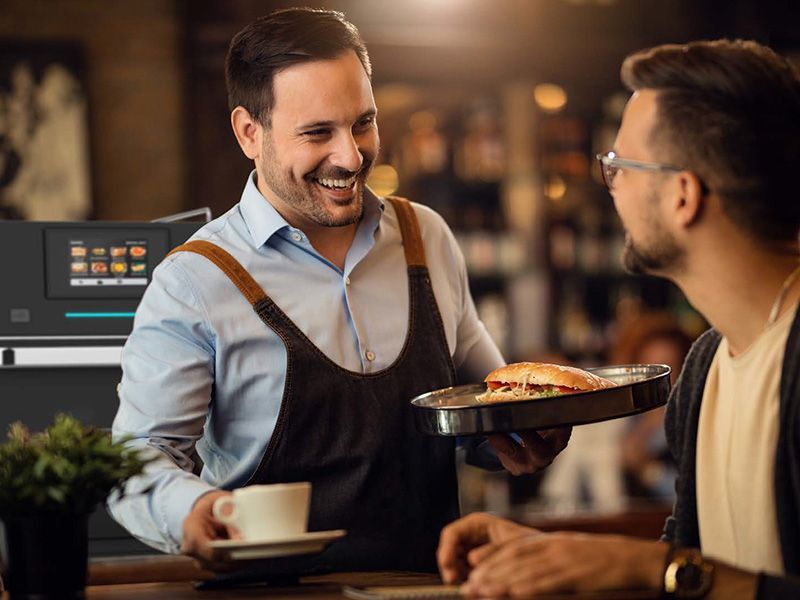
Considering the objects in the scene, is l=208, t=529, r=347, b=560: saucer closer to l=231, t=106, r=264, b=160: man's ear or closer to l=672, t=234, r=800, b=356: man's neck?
l=672, t=234, r=800, b=356: man's neck

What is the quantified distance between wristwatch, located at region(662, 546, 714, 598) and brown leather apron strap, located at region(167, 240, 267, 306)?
887mm

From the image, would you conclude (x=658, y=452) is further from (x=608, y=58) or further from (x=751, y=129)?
(x=751, y=129)

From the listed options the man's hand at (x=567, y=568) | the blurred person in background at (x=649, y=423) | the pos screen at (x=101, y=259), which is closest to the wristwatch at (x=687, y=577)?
the man's hand at (x=567, y=568)

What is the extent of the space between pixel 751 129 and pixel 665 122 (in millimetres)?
114

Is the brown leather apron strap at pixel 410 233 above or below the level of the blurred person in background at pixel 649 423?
above

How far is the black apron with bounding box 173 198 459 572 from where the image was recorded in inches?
76.9

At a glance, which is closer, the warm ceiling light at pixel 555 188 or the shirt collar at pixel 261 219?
the shirt collar at pixel 261 219

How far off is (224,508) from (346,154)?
0.70 m

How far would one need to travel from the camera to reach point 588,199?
553 cm

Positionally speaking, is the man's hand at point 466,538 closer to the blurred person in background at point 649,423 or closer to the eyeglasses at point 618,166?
the eyeglasses at point 618,166

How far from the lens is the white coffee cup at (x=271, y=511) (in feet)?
4.80

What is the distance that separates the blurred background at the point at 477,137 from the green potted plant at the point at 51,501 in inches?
139

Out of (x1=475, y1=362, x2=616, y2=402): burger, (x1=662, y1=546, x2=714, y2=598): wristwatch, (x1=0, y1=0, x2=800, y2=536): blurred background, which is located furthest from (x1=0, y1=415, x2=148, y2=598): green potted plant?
(x1=0, y1=0, x2=800, y2=536): blurred background

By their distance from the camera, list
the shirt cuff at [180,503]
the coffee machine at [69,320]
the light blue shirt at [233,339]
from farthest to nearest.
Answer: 1. the coffee machine at [69,320]
2. the light blue shirt at [233,339]
3. the shirt cuff at [180,503]
